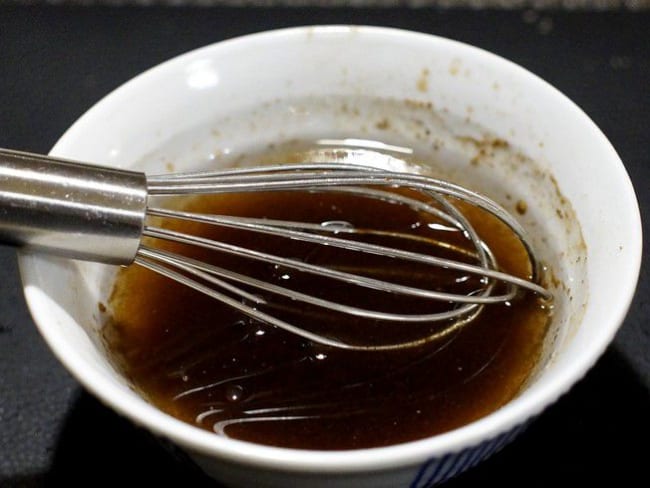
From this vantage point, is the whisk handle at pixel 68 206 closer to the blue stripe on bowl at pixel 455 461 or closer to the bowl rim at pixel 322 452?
the bowl rim at pixel 322 452

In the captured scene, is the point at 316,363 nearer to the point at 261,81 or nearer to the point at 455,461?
the point at 455,461

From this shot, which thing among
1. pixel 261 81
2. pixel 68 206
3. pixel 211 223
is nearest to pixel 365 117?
pixel 261 81

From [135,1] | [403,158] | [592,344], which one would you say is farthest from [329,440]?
[135,1]

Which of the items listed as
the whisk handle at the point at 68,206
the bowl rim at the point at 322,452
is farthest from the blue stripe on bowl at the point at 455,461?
the whisk handle at the point at 68,206

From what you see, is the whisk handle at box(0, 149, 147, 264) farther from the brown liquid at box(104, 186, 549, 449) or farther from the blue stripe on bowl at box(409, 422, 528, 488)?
the blue stripe on bowl at box(409, 422, 528, 488)

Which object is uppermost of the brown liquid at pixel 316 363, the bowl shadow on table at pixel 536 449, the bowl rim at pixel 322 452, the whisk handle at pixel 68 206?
the whisk handle at pixel 68 206
